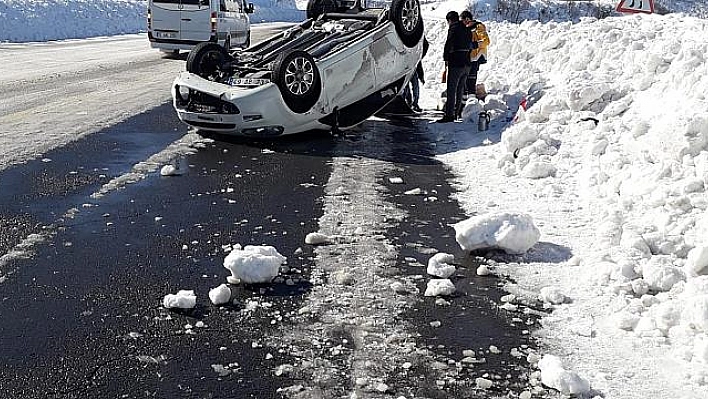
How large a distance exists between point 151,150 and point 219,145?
82 cm

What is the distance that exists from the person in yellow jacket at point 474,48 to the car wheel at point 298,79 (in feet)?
10.4

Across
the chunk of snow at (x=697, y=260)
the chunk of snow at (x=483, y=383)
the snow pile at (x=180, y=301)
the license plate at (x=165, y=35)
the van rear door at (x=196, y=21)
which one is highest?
the van rear door at (x=196, y=21)

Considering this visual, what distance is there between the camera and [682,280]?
4.23 m

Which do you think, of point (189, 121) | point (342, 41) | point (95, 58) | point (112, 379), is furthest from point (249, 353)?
point (95, 58)

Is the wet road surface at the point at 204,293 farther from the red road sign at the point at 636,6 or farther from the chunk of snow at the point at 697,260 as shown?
the red road sign at the point at 636,6

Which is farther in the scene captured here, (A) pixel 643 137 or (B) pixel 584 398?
(A) pixel 643 137

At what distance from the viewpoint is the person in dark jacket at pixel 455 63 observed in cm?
1030

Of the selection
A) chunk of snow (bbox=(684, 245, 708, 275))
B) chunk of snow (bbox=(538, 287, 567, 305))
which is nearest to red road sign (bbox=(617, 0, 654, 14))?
chunk of snow (bbox=(684, 245, 708, 275))

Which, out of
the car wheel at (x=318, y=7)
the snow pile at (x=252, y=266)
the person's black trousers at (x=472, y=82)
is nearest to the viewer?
the snow pile at (x=252, y=266)

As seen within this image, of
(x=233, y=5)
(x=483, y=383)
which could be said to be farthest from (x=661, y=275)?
(x=233, y=5)

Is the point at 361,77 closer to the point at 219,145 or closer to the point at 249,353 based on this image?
the point at 219,145

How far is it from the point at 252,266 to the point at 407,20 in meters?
6.26

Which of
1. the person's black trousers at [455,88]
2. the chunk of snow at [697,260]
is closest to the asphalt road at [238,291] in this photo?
the chunk of snow at [697,260]

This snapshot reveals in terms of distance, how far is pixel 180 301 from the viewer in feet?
13.6
